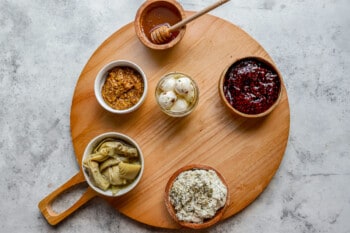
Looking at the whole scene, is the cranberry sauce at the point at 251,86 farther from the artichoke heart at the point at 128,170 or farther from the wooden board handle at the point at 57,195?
the wooden board handle at the point at 57,195

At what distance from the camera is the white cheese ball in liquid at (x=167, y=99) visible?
2279mm

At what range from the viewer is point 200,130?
7.91 ft

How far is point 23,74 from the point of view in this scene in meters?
2.69

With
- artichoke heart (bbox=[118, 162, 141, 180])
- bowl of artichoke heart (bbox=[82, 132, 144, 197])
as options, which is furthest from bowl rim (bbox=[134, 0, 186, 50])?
artichoke heart (bbox=[118, 162, 141, 180])

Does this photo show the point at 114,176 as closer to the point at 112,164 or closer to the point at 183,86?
the point at 112,164

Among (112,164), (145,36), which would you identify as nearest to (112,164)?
(112,164)

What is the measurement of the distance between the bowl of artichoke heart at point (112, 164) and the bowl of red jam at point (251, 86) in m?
0.55

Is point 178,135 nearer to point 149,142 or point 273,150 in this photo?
point 149,142

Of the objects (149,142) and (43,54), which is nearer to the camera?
(149,142)

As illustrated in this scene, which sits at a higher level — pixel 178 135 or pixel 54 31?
pixel 54 31

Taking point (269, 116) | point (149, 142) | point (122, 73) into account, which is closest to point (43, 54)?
point (122, 73)

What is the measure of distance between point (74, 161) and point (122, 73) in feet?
1.98

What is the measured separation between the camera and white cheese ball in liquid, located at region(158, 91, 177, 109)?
2279 millimetres

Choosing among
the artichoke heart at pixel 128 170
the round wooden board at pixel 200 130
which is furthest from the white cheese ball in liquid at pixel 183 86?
the artichoke heart at pixel 128 170
